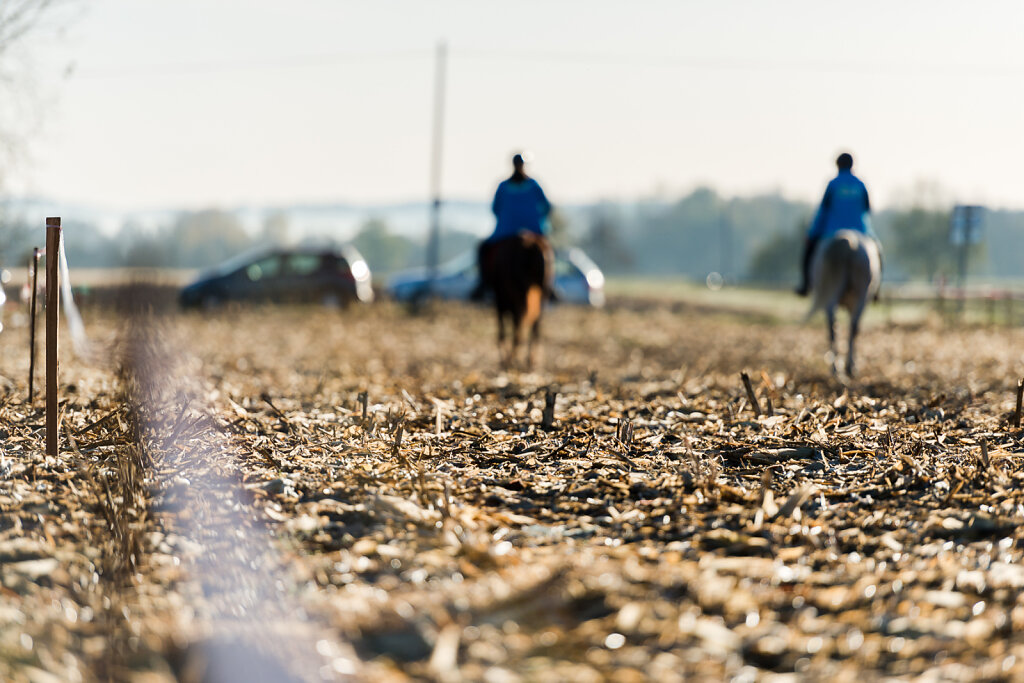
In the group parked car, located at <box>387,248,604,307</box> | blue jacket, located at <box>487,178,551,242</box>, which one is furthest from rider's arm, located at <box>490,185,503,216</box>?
parked car, located at <box>387,248,604,307</box>

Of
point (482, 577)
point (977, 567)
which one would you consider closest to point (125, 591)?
point (482, 577)

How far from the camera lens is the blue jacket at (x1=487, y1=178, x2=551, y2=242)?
11.8m

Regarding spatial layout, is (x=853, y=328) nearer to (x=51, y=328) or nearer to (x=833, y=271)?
(x=833, y=271)

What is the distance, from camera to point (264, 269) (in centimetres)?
2506

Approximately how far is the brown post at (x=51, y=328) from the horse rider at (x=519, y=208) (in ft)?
21.3

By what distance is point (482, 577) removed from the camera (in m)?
3.94

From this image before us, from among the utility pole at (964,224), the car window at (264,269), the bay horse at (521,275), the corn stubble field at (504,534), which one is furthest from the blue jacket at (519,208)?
the utility pole at (964,224)

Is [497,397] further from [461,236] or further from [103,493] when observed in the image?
[461,236]

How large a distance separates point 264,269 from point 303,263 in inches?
38.3

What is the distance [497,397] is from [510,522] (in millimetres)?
4007

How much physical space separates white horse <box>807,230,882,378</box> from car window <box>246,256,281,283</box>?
A: 16440 millimetres

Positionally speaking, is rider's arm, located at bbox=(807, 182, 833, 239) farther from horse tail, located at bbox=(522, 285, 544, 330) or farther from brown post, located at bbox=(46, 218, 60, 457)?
brown post, located at bbox=(46, 218, 60, 457)

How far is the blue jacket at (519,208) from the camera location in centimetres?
1178

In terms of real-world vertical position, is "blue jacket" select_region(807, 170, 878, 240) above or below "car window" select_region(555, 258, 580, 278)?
above
